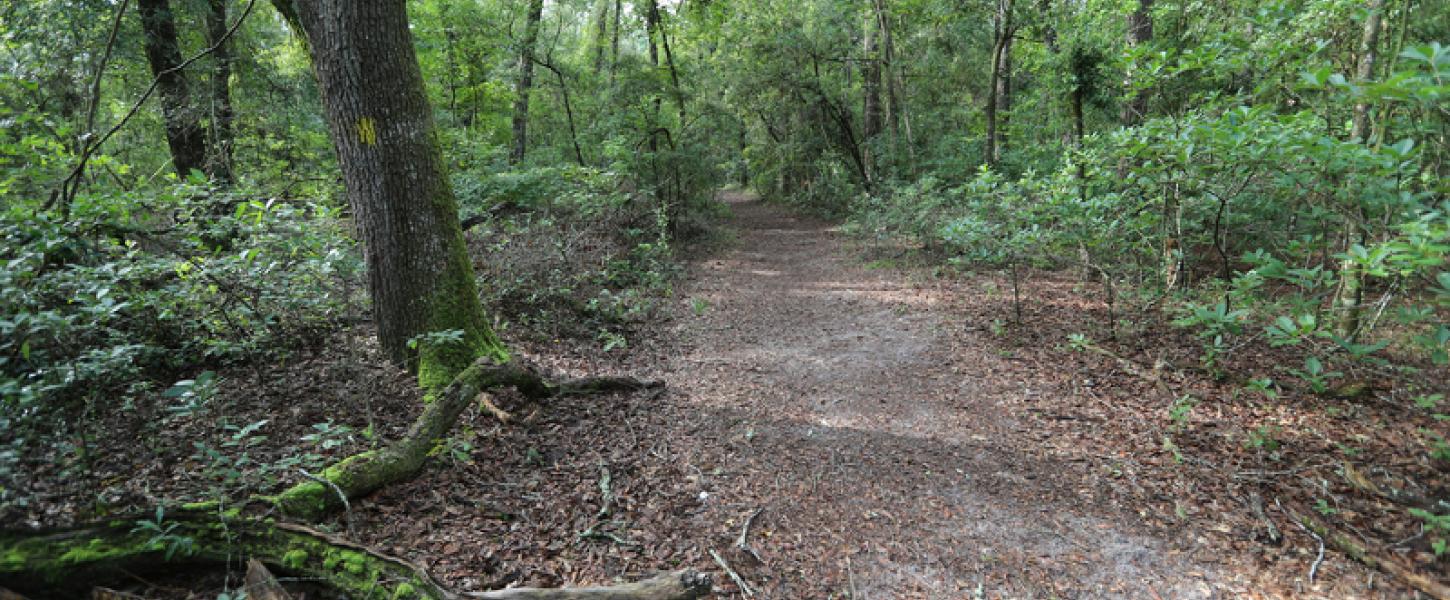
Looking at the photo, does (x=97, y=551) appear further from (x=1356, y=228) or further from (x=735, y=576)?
(x=1356, y=228)

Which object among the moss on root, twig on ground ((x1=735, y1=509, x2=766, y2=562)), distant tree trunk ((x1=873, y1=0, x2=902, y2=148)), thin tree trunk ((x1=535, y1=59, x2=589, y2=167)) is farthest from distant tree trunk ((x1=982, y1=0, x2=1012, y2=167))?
the moss on root

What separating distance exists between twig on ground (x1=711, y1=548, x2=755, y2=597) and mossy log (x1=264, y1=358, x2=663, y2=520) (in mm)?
1943

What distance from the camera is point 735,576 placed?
3221mm

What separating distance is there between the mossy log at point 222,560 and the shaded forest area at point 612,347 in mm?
12

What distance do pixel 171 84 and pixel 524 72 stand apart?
799cm

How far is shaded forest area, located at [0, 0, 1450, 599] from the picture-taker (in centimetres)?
288

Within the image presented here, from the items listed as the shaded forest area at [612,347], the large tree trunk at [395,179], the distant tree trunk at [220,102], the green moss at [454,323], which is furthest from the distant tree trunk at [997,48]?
the distant tree trunk at [220,102]

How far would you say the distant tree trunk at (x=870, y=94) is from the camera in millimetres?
18734

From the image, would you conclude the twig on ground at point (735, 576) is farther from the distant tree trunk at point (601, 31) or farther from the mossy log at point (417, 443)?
the distant tree trunk at point (601, 31)

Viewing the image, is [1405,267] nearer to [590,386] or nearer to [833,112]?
[590,386]

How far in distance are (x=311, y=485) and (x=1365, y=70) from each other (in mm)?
8588

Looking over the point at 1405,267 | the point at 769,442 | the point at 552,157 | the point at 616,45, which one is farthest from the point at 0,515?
the point at 616,45

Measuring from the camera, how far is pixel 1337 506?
3.61 m

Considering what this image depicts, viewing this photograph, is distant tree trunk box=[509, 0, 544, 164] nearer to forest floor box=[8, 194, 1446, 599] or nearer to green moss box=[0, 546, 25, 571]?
forest floor box=[8, 194, 1446, 599]
